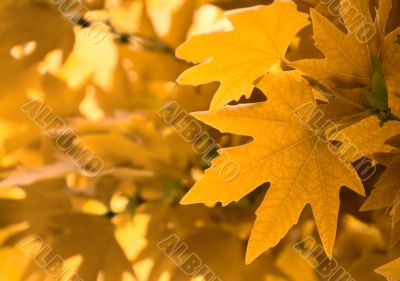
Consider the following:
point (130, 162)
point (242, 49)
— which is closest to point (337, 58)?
point (242, 49)

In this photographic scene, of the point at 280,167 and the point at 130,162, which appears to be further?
the point at 130,162

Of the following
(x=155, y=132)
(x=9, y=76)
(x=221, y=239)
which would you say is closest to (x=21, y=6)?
(x=9, y=76)

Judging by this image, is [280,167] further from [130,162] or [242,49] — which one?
[130,162]

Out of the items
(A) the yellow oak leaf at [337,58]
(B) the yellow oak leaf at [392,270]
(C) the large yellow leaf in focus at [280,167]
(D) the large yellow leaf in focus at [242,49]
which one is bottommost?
Result: (B) the yellow oak leaf at [392,270]

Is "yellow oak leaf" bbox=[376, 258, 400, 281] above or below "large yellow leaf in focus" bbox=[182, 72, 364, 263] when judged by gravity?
below

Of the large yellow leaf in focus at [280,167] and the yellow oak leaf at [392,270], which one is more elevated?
the large yellow leaf in focus at [280,167]
